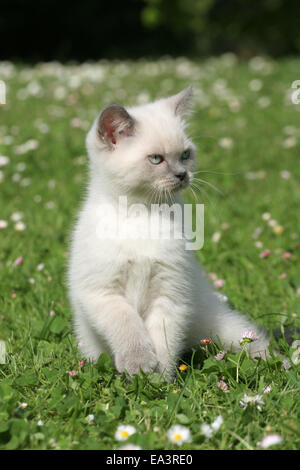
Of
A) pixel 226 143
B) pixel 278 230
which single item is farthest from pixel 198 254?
pixel 226 143

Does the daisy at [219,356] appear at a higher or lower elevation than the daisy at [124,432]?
higher

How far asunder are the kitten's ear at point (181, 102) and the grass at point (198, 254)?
1.17ft

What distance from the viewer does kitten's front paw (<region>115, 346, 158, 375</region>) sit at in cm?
218

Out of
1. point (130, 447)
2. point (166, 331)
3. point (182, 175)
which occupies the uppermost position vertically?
point (182, 175)

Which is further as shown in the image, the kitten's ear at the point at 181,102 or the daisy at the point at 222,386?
the kitten's ear at the point at 181,102

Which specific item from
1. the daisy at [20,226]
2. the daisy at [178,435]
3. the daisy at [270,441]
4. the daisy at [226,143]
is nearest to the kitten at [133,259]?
the daisy at [178,435]

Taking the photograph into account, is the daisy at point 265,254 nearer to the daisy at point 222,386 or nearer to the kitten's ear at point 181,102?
the kitten's ear at point 181,102

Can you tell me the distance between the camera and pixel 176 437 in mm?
1814

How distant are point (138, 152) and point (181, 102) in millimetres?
445

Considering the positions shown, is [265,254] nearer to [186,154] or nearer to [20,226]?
[186,154]

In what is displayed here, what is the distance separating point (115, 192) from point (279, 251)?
1643 millimetres

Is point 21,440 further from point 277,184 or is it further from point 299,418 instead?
point 277,184

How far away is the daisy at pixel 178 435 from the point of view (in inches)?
71.1

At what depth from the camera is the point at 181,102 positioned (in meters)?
2.63
